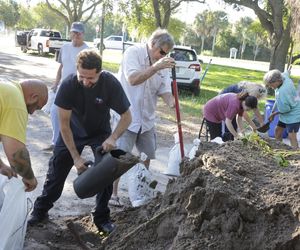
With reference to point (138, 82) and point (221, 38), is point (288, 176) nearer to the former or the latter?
point (138, 82)

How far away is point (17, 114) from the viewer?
304 cm

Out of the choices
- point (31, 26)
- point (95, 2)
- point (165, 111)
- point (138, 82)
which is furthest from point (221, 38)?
point (138, 82)

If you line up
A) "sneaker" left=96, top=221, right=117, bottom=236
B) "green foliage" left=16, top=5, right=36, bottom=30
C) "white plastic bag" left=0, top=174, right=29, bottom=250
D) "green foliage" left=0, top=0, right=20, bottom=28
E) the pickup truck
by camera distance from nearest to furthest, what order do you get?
"white plastic bag" left=0, top=174, right=29, bottom=250 < "sneaker" left=96, top=221, right=117, bottom=236 < the pickup truck < "green foliage" left=0, top=0, right=20, bottom=28 < "green foliage" left=16, top=5, right=36, bottom=30

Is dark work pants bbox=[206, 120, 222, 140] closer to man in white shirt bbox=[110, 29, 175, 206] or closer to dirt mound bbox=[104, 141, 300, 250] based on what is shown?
man in white shirt bbox=[110, 29, 175, 206]

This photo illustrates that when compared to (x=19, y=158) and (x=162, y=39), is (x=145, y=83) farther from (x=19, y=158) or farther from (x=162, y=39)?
(x=19, y=158)

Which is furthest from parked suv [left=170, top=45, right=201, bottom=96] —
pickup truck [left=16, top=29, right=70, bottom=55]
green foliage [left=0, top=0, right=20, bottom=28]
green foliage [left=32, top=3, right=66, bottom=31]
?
green foliage [left=32, top=3, right=66, bottom=31]

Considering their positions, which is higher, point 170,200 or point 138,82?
point 138,82

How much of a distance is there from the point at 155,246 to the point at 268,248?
875mm

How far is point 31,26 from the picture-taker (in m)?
70.9

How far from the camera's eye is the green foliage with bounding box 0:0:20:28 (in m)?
58.7

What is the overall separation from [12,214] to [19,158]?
0.55 metres

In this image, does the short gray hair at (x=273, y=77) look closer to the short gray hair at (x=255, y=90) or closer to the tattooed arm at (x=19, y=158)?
the short gray hair at (x=255, y=90)

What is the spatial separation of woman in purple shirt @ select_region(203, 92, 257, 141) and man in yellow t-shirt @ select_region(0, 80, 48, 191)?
329 centimetres

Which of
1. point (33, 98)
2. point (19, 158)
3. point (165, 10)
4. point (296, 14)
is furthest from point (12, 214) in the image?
point (165, 10)
